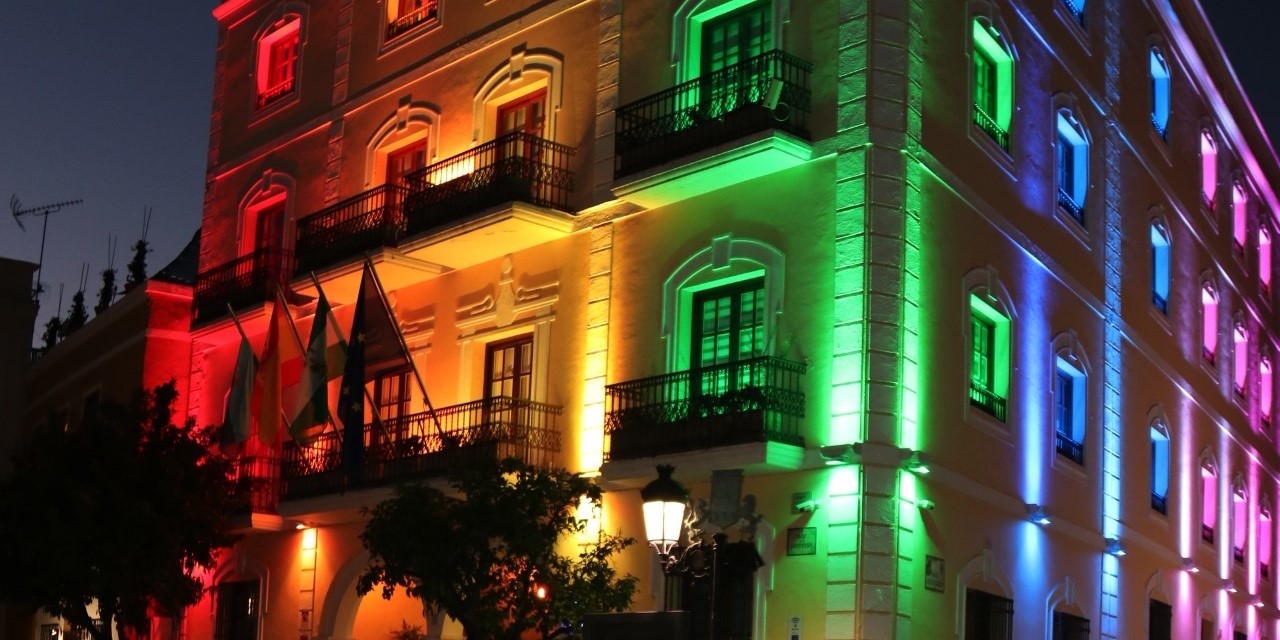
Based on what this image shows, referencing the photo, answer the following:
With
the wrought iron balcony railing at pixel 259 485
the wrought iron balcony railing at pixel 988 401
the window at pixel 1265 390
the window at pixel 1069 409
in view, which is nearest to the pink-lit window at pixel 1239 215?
the window at pixel 1265 390

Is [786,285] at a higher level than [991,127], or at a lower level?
lower

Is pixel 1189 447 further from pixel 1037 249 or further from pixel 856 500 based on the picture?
pixel 856 500

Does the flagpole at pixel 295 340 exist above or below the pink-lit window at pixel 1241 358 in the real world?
below

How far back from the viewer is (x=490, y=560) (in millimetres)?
16500

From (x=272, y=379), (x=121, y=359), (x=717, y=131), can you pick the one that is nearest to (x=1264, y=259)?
(x=717, y=131)

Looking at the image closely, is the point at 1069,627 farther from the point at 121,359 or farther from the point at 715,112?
the point at 121,359

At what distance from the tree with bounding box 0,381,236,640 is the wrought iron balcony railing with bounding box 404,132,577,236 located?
484 cm

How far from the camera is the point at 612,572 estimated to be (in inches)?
663

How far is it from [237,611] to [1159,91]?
15.5 metres

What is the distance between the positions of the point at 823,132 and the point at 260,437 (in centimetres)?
906

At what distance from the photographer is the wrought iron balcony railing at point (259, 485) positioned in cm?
2356

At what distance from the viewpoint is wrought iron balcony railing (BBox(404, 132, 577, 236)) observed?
66.7ft

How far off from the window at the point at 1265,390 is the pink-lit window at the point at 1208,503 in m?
4.40

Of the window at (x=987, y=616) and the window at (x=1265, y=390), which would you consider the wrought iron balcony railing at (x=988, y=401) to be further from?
the window at (x=1265, y=390)
